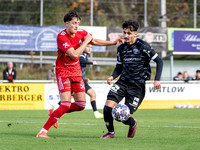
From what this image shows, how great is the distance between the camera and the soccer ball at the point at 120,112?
24.1 ft

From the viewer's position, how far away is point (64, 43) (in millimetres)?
7398

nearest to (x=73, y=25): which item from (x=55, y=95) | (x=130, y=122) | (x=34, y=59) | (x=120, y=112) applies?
(x=120, y=112)

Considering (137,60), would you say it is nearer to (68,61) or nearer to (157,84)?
(157,84)

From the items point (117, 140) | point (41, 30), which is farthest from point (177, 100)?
point (117, 140)

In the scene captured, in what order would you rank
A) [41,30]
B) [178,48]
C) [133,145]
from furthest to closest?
[41,30] → [178,48] → [133,145]

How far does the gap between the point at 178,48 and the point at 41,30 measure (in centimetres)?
768

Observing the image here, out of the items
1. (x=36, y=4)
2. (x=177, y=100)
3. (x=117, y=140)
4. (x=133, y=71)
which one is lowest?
(x=177, y=100)

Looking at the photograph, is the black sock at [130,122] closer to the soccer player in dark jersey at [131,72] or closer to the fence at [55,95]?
the soccer player in dark jersey at [131,72]

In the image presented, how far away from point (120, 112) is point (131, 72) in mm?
741

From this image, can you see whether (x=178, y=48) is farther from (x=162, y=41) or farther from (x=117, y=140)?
(x=117, y=140)

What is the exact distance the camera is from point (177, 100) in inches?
785

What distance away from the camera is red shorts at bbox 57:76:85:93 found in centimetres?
763

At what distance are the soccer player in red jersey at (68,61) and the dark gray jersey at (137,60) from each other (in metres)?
0.27

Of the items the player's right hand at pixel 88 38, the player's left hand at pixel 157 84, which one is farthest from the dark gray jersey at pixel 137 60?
the player's right hand at pixel 88 38
